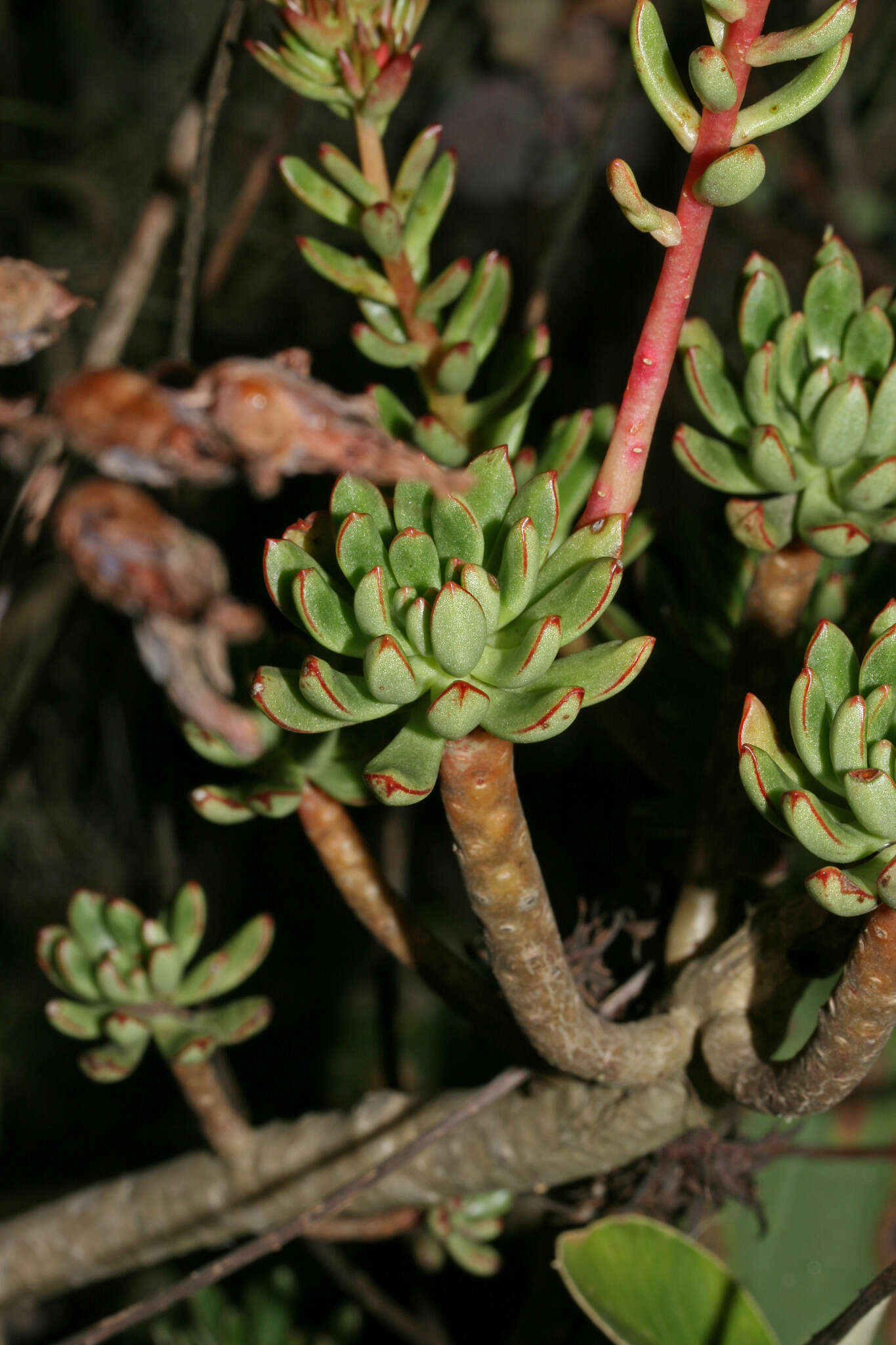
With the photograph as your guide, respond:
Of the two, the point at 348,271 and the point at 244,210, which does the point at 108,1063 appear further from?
the point at 244,210

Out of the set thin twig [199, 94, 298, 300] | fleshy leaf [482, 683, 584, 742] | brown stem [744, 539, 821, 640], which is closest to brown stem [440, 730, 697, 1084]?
fleshy leaf [482, 683, 584, 742]

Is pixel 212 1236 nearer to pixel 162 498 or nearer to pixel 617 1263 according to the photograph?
pixel 617 1263

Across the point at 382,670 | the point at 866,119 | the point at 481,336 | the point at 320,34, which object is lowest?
the point at 382,670

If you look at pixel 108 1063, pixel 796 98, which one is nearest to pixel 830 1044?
pixel 796 98

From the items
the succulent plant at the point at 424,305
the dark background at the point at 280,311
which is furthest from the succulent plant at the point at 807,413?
the dark background at the point at 280,311

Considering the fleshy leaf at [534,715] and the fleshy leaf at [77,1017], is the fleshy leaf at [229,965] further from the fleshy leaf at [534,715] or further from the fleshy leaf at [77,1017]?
the fleshy leaf at [534,715]

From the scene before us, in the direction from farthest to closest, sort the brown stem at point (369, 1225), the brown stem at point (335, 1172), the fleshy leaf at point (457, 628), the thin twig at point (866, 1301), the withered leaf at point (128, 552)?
the brown stem at point (369, 1225) < the brown stem at point (335, 1172) < the thin twig at point (866, 1301) < the fleshy leaf at point (457, 628) < the withered leaf at point (128, 552)

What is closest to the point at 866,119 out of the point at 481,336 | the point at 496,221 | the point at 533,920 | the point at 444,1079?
the point at 496,221
